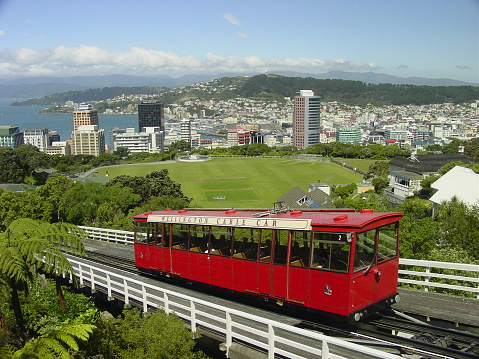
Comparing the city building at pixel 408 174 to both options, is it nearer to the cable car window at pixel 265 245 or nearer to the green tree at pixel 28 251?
the cable car window at pixel 265 245

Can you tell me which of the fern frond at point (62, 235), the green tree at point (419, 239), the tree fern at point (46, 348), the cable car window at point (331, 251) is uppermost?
the fern frond at point (62, 235)

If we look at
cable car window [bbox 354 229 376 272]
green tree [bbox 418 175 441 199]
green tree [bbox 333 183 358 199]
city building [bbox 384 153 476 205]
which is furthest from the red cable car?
green tree [bbox 333 183 358 199]

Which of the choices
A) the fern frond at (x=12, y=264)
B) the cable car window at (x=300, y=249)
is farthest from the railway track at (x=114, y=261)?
the fern frond at (x=12, y=264)

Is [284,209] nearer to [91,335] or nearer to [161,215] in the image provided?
[161,215]

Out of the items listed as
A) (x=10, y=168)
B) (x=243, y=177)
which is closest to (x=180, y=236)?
(x=10, y=168)

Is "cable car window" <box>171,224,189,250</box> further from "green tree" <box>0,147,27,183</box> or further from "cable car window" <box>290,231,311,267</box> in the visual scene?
"green tree" <box>0,147,27,183</box>
